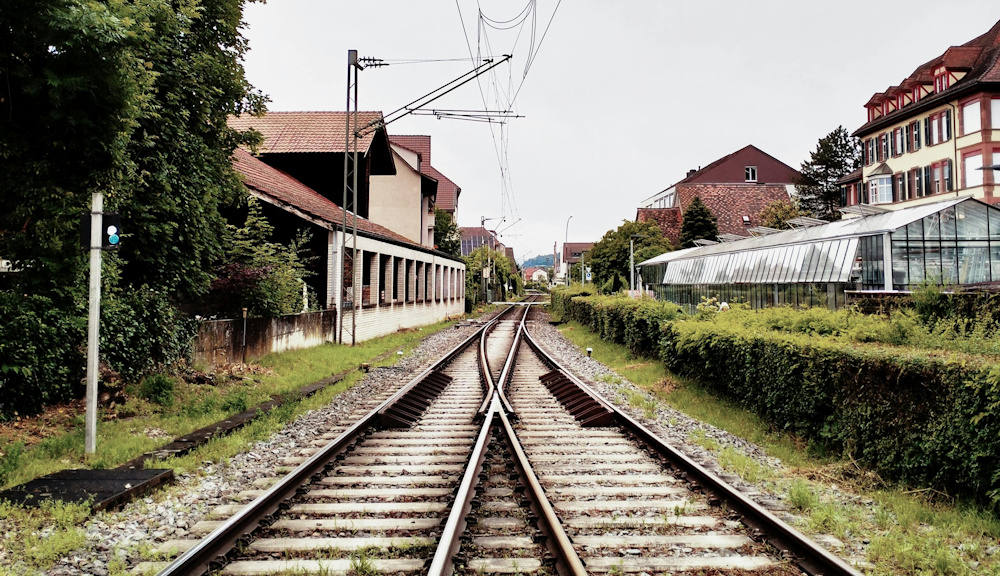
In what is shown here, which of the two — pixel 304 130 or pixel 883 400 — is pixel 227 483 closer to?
pixel 883 400

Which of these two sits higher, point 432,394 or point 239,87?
point 239,87

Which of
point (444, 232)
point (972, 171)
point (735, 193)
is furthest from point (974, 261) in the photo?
point (735, 193)

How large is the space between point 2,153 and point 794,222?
28879 mm

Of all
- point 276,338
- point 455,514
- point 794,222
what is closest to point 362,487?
point 455,514

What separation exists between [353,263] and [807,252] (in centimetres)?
1538

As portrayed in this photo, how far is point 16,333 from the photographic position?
295 inches

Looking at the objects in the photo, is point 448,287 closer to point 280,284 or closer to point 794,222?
point 794,222

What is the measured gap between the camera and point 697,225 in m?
59.4

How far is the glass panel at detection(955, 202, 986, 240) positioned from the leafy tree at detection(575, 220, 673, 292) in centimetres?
2894

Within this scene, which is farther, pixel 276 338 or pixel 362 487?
pixel 276 338

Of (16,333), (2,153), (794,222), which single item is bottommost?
(16,333)

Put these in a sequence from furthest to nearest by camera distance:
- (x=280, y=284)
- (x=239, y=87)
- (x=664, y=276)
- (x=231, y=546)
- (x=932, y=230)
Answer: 1. (x=664, y=276)
2. (x=932, y=230)
3. (x=280, y=284)
4. (x=239, y=87)
5. (x=231, y=546)

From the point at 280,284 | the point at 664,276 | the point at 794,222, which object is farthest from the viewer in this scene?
the point at 664,276

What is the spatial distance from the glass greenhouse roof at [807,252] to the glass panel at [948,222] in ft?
0.59
